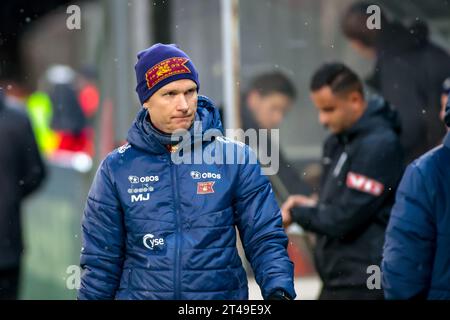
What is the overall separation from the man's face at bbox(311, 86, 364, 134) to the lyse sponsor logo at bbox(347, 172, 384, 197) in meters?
0.31

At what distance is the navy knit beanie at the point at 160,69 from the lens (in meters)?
4.93

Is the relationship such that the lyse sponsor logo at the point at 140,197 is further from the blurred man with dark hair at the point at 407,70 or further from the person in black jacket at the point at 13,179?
the person in black jacket at the point at 13,179

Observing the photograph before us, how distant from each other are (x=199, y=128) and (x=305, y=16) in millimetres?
3321

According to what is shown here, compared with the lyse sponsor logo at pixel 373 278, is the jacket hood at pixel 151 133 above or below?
above

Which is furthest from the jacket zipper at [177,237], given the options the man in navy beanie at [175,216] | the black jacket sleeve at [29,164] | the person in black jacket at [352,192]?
the black jacket sleeve at [29,164]

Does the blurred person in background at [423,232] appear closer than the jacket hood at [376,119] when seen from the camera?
Yes

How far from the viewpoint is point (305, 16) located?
8078mm

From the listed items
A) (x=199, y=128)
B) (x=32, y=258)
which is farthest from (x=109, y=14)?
(x=199, y=128)

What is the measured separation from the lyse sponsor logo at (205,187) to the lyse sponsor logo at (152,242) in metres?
0.23

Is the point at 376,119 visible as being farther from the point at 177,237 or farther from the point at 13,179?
the point at 13,179

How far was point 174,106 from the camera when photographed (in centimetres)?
487

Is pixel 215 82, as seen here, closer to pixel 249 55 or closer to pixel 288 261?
pixel 249 55

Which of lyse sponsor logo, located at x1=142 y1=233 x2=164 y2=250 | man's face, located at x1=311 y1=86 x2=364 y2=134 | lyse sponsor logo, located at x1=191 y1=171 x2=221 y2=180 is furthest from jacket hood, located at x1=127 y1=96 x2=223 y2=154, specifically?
man's face, located at x1=311 y1=86 x2=364 y2=134

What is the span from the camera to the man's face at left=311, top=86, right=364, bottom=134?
6.52 meters
